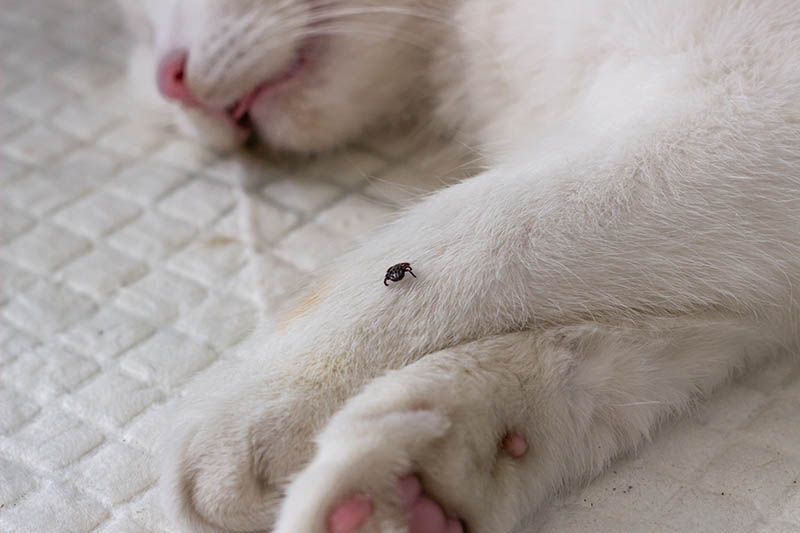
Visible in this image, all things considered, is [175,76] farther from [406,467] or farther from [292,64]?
[406,467]

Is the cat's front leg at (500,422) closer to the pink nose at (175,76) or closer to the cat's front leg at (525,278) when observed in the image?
the cat's front leg at (525,278)

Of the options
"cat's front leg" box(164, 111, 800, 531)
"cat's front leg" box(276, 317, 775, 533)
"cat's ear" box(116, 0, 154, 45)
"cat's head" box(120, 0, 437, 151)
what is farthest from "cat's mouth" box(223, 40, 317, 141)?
"cat's front leg" box(276, 317, 775, 533)

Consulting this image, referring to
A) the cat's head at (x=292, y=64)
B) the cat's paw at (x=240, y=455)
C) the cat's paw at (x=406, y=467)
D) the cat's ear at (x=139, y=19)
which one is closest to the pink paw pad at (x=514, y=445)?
the cat's paw at (x=406, y=467)

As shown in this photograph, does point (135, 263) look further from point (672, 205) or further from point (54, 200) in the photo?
point (672, 205)

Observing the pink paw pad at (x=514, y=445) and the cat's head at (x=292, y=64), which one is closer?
the pink paw pad at (x=514, y=445)

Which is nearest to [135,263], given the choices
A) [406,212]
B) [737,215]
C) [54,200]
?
[54,200]

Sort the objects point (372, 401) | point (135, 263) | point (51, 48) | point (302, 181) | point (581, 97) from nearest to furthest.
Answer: point (372, 401), point (581, 97), point (135, 263), point (302, 181), point (51, 48)
